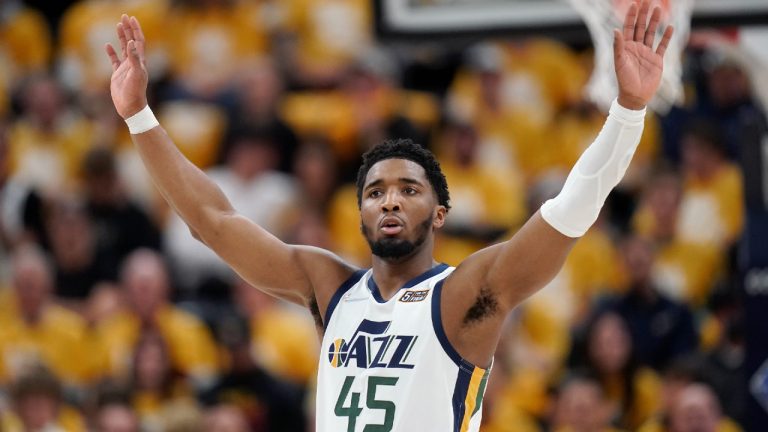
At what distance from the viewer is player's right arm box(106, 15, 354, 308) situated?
5.51 metres

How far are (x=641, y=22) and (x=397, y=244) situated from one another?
1277 millimetres

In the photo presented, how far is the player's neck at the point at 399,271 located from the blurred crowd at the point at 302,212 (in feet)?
11.1

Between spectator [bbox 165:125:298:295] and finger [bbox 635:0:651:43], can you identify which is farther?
spectator [bbox 165:125:298:295]

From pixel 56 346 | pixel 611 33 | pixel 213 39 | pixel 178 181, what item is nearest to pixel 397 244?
pixel 178 181

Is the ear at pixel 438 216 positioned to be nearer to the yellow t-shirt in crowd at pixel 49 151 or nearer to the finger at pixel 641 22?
the finger at pixel 641 22

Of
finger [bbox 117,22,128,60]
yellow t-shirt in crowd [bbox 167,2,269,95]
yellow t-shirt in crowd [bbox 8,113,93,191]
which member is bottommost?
finger [bbox 117,22,128,60]

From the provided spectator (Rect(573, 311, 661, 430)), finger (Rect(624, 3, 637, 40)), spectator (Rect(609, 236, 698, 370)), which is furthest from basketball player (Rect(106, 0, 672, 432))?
spectator (Rect(609, 236, 698, 370))

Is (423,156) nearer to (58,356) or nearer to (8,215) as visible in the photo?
(58,356)

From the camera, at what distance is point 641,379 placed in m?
9.62

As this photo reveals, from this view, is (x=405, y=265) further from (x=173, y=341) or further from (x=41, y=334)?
(x=41, y=334)

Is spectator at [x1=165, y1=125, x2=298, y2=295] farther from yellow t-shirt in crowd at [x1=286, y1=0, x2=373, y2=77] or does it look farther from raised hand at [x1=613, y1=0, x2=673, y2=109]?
raised hand at [x1=613, y1=0, x2=673, y2=109]

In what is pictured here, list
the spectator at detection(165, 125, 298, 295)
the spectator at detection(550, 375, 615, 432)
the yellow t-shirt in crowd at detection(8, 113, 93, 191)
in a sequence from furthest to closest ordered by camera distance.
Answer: the yellow t-shirt in crowd at detection(8, 113, 93, 191), the spectator at detection(165, 125, 298, 295), the spectator at detection(550, 375, 615, 432)

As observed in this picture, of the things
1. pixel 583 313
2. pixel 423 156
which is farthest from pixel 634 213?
pixel 423 156

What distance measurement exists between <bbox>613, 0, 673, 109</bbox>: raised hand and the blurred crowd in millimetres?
3455
